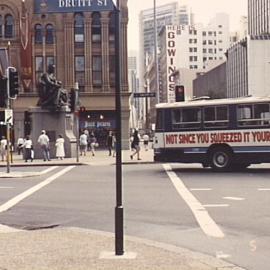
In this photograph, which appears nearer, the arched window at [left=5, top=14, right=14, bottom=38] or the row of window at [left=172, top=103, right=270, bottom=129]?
the row of window at [left=172, top=103, right=270, bottom=129]

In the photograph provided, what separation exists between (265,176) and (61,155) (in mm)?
17049

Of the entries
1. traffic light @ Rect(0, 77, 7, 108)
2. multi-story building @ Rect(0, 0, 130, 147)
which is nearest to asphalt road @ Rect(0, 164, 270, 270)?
traffic light @ Rect(0, 77, 7, 108)

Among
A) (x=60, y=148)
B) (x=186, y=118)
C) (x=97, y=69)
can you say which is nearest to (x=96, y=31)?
(x=97, y=69)

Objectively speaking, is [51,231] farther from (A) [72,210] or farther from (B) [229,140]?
(B) [229,140]

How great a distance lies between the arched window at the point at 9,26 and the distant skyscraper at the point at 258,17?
251 ft

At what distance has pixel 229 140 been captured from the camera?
2414cm

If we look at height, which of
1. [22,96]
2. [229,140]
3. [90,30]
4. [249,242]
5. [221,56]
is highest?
[221,56]

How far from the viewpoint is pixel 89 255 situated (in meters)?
8.63

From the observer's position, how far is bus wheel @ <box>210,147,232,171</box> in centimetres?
2455

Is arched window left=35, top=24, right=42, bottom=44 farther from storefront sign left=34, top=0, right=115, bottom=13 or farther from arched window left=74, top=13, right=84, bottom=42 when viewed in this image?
storefront sign left=34, top=0, right=115, bottom=13

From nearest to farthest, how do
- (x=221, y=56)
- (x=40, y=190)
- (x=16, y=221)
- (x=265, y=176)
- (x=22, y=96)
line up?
1. (x=16, y=221)
2. (x=40, y=190)
3. (x=265, y=176)
4. (x=22, y=96)
5. (x=221, y=56)

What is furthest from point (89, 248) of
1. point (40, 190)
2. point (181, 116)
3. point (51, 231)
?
point (181, 116)

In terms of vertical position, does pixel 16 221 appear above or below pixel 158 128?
below

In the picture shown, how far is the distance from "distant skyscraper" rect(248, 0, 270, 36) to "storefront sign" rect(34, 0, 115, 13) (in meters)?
124
